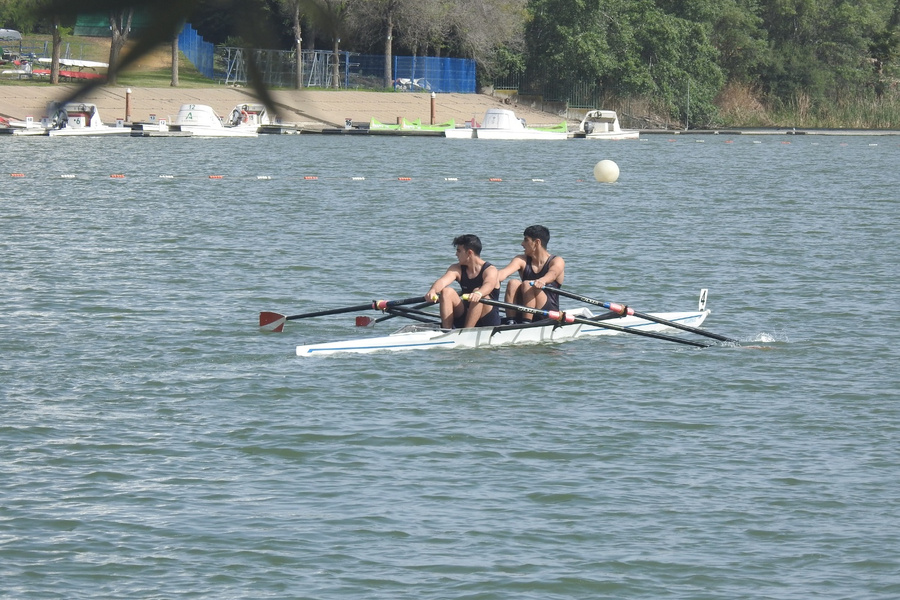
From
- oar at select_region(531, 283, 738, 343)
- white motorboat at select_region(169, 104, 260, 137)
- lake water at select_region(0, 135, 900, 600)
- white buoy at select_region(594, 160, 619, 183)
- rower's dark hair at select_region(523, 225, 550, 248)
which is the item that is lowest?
lake water at select_region(0, 135, 900, 600)


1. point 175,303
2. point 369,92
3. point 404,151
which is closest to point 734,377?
point 175,303

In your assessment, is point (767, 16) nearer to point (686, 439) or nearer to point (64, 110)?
point (686, 439)

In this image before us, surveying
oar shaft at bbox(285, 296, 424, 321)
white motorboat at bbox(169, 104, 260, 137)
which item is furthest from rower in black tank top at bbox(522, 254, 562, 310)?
white motorboat at bbox(169, 104, 260, 137)

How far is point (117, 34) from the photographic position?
1.75m

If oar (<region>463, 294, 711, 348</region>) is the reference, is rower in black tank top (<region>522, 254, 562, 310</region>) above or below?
above

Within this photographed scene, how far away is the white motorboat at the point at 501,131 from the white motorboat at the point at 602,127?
219cm

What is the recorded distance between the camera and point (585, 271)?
18891 millimetres

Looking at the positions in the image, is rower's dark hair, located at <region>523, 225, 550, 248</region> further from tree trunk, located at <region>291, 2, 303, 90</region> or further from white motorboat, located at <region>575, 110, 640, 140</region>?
white motorboat, located at <region>575, 110, 640, 140</region>

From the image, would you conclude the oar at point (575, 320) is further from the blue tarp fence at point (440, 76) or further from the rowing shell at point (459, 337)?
the blue tarp fence at point (440, 76)

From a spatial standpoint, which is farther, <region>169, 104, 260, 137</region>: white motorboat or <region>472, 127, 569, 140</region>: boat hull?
<region>472, 127, 569, 140</region>: boat hull

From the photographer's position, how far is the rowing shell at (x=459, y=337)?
1216 centimetres

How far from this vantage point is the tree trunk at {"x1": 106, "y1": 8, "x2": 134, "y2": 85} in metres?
1.71

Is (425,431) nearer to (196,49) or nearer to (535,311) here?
(535,311)

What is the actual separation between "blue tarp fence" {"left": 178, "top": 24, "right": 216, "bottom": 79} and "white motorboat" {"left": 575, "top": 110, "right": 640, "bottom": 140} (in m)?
56.0
